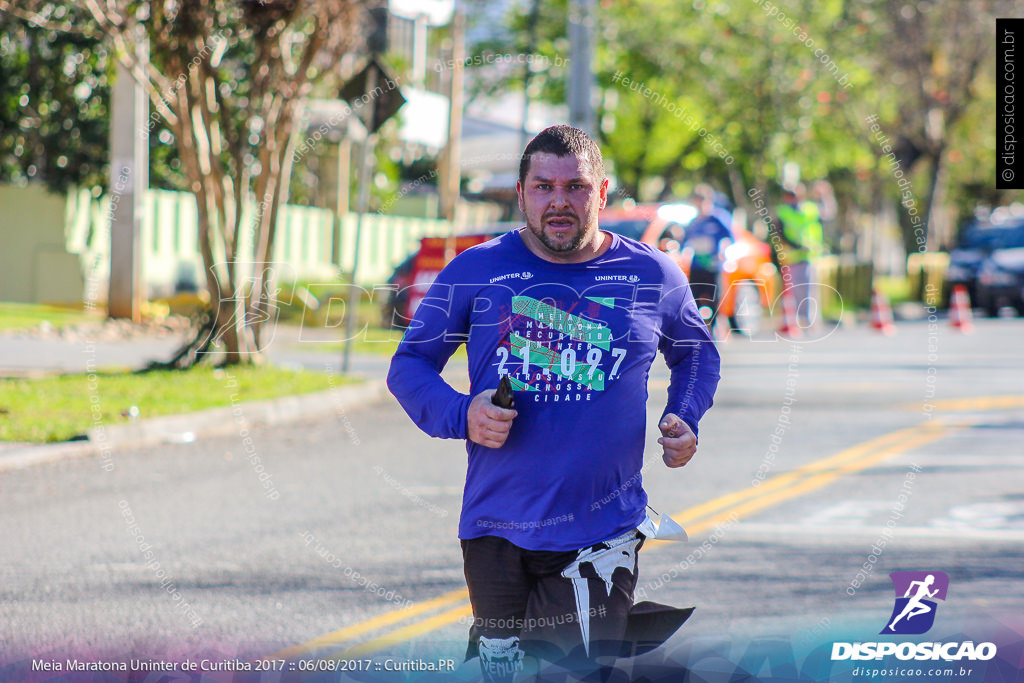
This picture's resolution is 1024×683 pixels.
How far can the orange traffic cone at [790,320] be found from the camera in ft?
69.9

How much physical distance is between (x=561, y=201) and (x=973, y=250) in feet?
93.4

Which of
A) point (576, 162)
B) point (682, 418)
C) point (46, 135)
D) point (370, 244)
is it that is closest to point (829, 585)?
point (682, 418)

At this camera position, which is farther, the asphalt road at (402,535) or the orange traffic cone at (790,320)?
the orange traffic cone at (790,320)

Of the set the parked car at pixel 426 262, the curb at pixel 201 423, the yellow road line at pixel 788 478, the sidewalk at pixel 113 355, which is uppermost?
the parked car at pixel 426 262

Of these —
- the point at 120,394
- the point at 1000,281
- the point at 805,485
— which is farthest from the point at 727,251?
the point at 1000,281

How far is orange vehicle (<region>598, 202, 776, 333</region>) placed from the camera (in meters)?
16.5

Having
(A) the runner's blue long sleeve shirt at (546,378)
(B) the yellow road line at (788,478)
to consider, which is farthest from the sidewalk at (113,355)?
(A) the runner's blue long sleeve shirt at (546,378)

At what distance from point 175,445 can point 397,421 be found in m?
2.32

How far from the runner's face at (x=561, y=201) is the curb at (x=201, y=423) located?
663cm

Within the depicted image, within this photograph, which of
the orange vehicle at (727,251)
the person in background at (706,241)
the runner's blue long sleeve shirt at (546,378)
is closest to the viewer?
the runner's blue long sleeve shirt at (546,378)

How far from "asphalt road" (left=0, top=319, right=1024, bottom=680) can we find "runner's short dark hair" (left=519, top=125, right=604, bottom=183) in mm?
2225

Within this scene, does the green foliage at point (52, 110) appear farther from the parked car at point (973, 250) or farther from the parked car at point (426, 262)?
the parked car at point (973, 250)

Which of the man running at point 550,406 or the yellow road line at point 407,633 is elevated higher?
the man running at point 550,406

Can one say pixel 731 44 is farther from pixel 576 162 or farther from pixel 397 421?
pixel 576 162
